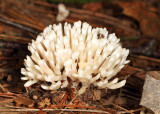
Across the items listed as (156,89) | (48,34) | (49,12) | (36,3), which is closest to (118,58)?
(156,89)

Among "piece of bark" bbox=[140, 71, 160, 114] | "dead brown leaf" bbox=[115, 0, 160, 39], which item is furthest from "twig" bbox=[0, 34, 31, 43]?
"dead brown leaf" bbox=[115, 0, 160, 39]

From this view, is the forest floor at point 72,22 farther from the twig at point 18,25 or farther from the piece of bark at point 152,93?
the piece of bark at point 152,93

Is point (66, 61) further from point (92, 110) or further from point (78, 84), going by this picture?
point (92, 110)

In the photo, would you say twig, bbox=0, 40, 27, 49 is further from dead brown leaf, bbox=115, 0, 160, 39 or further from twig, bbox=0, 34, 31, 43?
dead brown leaf, bbox=115, 0, 160, 39

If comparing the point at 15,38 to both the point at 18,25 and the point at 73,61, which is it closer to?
the point at 18,25

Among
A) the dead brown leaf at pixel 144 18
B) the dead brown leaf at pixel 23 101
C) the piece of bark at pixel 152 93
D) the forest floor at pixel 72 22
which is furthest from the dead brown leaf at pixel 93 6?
the dead brown leaf at pixel 23 101
